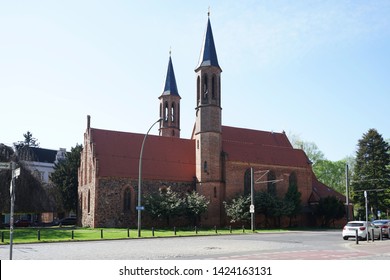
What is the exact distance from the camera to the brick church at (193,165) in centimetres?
4603

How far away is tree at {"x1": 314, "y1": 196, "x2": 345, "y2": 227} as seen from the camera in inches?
2101

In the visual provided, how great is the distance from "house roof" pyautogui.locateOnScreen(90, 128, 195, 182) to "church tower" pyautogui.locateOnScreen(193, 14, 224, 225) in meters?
2.43

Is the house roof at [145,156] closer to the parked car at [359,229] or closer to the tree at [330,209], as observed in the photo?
the tree at [330,209]

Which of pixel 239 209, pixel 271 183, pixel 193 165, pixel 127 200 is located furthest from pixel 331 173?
pixel 127 200

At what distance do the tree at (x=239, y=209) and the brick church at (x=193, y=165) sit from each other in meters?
1.64

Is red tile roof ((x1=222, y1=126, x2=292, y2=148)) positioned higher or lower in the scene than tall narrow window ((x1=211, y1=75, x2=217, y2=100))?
lower

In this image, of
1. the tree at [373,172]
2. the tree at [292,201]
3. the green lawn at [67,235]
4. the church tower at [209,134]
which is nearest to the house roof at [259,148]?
the church tower at [209,134]

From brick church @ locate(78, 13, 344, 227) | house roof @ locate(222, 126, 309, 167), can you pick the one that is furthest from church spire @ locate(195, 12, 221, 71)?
house roof @ locate(222, 126, 309, 167)

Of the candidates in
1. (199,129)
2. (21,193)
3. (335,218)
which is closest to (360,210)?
(335,218)

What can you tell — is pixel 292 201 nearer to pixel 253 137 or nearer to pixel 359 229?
pixel 253 137

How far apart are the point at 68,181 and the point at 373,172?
1757 inches

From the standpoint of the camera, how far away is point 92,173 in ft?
153

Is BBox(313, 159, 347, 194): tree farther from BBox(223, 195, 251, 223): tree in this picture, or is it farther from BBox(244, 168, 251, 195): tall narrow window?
BBox(223, 195, 251, 223): tree

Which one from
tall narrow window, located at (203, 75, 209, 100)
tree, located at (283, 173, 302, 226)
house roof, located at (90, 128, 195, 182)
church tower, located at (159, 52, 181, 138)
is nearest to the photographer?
house roof, located at (90, 128, 195, 182)
